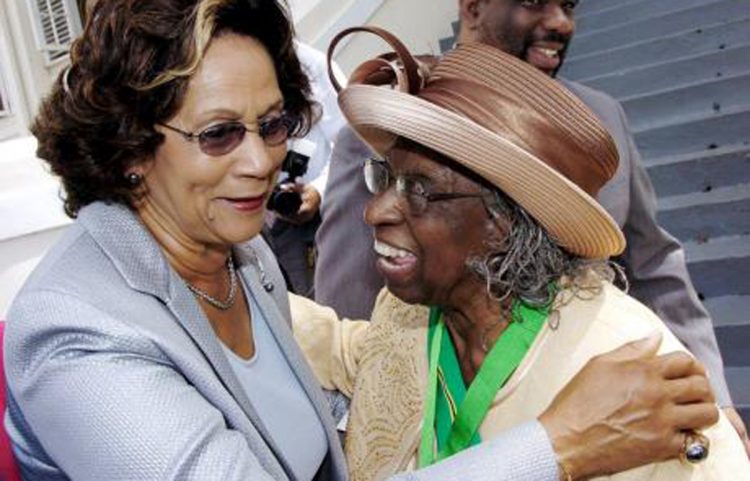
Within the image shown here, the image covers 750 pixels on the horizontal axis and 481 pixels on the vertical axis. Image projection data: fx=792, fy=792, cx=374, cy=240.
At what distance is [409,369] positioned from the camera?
187 centimetres

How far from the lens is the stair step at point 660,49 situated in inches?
211

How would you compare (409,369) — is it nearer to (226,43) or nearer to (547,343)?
(547,343)

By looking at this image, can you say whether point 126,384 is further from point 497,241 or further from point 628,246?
point 628,246

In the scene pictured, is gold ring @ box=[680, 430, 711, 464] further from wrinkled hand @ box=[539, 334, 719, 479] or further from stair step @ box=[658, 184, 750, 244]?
stair step @ box=[658, 184, 750, 244]

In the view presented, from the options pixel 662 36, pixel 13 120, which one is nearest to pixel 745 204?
pixel 662 36

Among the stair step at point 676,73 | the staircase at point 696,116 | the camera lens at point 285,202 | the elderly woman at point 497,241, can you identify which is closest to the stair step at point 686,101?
the staircase at point 696,116

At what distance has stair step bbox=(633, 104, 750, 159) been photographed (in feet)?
15.6

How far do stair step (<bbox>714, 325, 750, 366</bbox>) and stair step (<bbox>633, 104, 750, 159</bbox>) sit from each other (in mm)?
1441

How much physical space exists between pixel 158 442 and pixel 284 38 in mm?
895

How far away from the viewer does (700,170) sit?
15.3 ft

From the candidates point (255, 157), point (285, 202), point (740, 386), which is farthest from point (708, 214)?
point (255, 157)

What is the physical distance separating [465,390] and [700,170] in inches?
137

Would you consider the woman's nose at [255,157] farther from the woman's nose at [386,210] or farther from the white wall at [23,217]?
the white wall at [23,217]

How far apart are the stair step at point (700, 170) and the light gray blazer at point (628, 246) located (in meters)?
2.63
